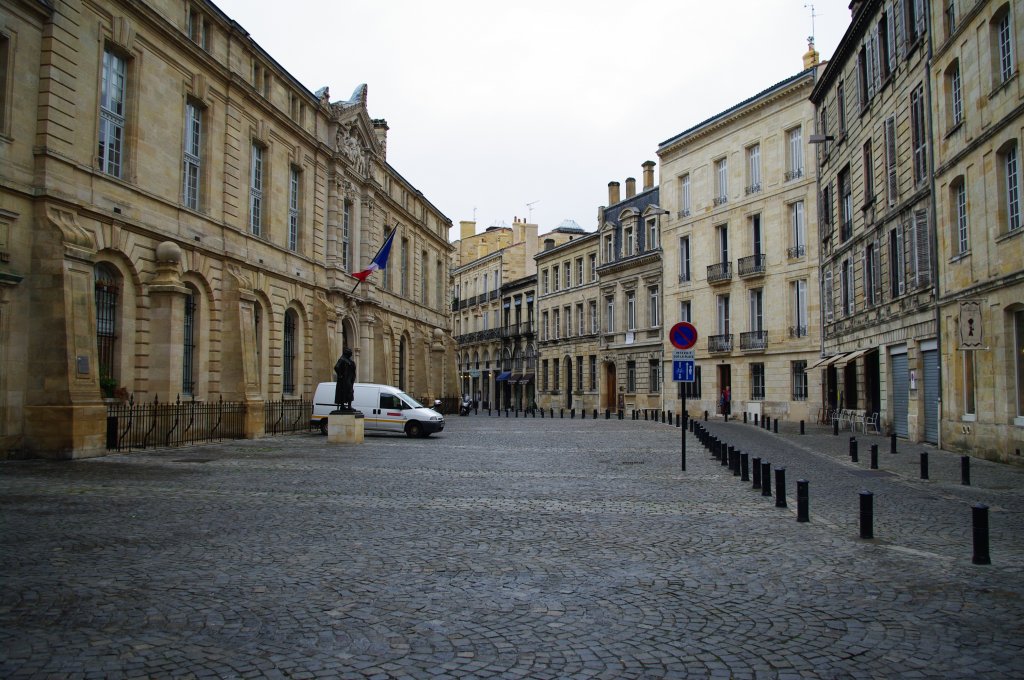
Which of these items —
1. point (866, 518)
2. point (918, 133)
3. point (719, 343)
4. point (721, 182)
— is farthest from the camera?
point (721, 182)

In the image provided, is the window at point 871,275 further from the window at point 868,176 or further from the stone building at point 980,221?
the stone building at point 980,221

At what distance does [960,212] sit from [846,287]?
450 inches

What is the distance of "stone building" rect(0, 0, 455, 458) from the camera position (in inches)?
635

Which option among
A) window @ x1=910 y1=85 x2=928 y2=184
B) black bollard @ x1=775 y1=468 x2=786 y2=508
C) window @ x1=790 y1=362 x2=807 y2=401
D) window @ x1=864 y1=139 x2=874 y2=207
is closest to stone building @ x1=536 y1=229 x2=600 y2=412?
window @ x1=790 y1=362 x2=807 y2=401

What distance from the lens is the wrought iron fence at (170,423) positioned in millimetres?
18219

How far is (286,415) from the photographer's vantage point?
27891 millimetres

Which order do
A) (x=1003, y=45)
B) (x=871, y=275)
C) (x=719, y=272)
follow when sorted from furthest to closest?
(x=719, y=272) < (x=871, y=275) < (x=1003, y=45)

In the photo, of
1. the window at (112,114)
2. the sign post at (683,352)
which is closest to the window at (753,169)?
the sign post at (683,352)

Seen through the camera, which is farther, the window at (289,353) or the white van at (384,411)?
the window at (289,353)

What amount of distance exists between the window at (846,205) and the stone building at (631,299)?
58.5 ft

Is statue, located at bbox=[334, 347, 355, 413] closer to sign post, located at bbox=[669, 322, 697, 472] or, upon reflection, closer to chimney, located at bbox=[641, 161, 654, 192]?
sign post, located at bbox=[669, 322, 697, 472]

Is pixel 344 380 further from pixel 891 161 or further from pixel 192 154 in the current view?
pixel 891 161

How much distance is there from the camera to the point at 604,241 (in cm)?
5328

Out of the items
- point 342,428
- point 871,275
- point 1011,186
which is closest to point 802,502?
point 1011,186
